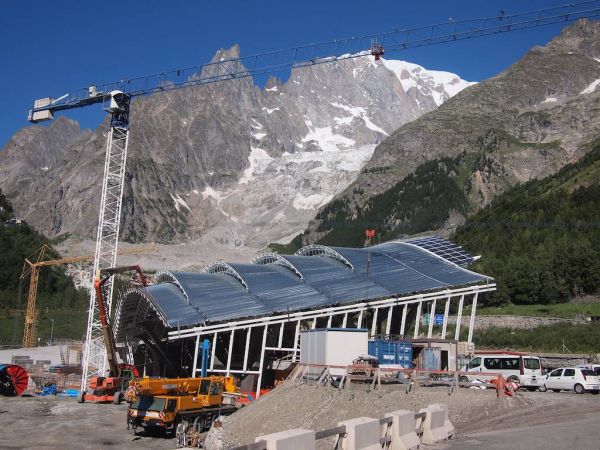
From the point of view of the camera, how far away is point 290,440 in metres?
12.9

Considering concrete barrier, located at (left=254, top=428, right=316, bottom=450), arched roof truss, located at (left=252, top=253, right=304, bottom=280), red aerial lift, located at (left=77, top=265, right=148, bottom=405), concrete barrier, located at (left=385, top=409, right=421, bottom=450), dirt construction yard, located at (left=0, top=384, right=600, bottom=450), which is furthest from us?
arched roof truss, located at (left=252, top=253, right=304, bottom=280)

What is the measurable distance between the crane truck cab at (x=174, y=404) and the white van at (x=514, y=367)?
15.6 metres

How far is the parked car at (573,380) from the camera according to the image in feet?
121

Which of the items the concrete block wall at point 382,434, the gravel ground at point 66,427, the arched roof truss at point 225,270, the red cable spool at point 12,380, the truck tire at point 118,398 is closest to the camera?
the concrete block wall at point 382,434

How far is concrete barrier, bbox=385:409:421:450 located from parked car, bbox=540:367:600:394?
77.7 ft

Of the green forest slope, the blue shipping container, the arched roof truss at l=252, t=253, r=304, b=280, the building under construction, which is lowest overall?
the blue shipping container

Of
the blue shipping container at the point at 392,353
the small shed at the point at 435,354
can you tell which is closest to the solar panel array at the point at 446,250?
the small shed at the point at 435,354

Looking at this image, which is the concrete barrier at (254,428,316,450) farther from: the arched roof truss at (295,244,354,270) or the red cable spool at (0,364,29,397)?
the arched roof truss at (295,244,354,270)

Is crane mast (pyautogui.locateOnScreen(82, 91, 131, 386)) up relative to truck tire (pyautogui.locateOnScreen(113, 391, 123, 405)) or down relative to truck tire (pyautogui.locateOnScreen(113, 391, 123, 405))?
up

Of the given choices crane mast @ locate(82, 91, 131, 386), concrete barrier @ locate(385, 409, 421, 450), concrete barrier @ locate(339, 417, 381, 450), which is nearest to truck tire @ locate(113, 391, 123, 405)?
crane mast @ locate(82, 91, 131, 386)

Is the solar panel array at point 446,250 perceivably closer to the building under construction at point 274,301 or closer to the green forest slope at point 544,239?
the building under construction at point 274,301

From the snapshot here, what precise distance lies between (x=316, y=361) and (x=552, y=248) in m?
74.9

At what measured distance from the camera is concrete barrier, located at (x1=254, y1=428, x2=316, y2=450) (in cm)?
1261

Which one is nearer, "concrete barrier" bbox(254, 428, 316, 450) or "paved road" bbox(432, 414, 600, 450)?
"concrete barrier" bbox(254, 428, 316, 450)
